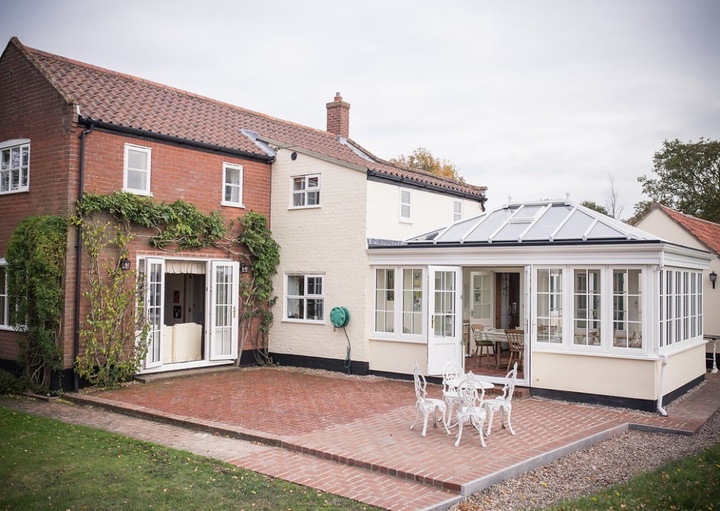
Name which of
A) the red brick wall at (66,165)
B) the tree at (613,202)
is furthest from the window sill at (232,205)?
the tree at (613,202)

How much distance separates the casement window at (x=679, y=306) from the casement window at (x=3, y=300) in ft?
45.6

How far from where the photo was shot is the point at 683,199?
35500mm

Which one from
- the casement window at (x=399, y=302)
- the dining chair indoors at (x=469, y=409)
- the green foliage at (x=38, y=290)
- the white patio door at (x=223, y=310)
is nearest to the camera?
the dining chair indoors at (x=469, y=409)

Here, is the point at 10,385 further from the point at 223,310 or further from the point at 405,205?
the point at 405,205

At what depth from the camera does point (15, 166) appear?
1422 centimetres

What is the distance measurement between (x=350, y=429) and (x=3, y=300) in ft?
30.9

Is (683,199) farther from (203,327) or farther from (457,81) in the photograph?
(203,327)

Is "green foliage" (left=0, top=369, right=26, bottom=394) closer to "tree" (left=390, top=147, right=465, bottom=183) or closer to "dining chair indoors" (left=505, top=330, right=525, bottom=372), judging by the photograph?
"dining chair indoors" (left=505, top=330, right=525, bottom=372)

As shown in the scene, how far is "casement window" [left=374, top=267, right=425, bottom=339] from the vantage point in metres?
14.7

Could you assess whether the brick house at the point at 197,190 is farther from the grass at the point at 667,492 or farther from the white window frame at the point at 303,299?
the grass at the point at 667,492

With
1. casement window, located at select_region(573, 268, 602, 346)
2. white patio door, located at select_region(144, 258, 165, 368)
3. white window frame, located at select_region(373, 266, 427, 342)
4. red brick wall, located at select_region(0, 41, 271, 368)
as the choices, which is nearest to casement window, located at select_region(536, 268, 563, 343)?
casement window, located at select_region(573, 268, 602, 346)

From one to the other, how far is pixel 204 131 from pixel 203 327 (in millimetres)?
5091

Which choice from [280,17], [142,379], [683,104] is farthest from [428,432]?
[683,104]

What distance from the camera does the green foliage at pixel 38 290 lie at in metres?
12.4
